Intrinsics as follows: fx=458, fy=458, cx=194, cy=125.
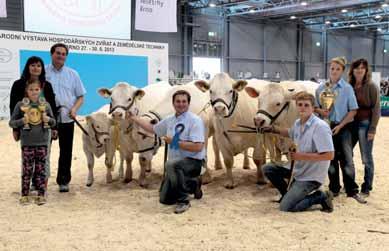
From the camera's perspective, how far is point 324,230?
3.81 m

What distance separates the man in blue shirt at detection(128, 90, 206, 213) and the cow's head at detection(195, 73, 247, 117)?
15.4 inches

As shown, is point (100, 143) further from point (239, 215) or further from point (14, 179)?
point (239, 215)

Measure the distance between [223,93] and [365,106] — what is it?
1.48 m

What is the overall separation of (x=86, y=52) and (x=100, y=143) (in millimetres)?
8005

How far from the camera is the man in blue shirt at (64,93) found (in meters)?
4.93

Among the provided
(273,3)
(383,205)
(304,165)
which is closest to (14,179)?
Result: (304,165)

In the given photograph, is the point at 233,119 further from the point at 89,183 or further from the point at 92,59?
the point at 92,59

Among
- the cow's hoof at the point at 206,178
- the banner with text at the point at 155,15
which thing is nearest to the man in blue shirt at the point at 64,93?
the cow's hoof at the point at 206,178

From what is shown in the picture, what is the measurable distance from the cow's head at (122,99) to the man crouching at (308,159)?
1.75m

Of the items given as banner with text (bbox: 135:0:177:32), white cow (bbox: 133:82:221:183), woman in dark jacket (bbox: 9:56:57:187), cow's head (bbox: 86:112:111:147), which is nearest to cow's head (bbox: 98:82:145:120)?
white cow (bbox: 133:82:221:183)

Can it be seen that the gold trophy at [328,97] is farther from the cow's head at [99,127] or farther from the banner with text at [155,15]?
the banner with text at [155,15]

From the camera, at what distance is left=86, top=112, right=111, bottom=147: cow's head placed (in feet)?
18.1

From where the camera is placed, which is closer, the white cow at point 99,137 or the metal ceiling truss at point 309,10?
the white cow at point 99,137

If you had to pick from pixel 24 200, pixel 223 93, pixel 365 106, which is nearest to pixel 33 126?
pixel 24 200
